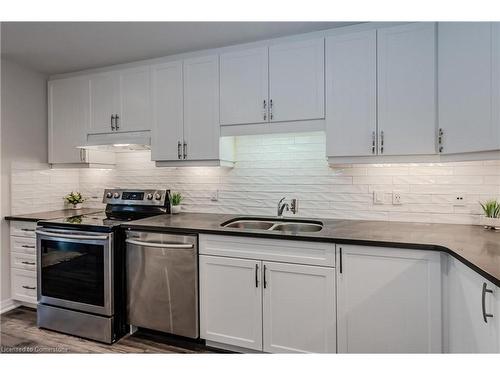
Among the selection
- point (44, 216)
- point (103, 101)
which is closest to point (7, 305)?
point (44, 216)

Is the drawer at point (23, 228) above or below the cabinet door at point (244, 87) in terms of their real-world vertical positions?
below

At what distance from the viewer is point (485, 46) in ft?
5.25

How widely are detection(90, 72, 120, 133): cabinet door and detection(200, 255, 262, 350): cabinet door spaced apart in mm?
1703

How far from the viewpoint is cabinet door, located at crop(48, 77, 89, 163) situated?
3.04m

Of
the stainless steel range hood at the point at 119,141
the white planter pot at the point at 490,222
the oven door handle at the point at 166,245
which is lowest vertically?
the oven door handle at the point at 166,245

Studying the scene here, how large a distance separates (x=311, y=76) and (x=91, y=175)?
105 inches

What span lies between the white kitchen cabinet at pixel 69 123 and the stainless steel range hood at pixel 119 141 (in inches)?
4.2

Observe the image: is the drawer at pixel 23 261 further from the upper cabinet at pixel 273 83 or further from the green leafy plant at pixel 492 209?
the green leafy plant at pixel 492 209

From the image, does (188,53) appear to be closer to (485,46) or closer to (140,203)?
(140,203)

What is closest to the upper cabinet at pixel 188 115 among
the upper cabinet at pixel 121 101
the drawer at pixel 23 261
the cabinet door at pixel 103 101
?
the upper cabinet at pixel 121 101

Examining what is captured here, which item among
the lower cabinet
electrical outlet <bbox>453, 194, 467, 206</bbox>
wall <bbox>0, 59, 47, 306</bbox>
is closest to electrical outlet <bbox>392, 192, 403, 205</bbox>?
electrical outlet <bbox>453, 194, 467, 206</bbox>

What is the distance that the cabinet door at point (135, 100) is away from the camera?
9.11 feet

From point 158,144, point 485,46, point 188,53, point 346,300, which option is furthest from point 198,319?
point 485,46

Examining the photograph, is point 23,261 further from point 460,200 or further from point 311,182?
point 460,200
